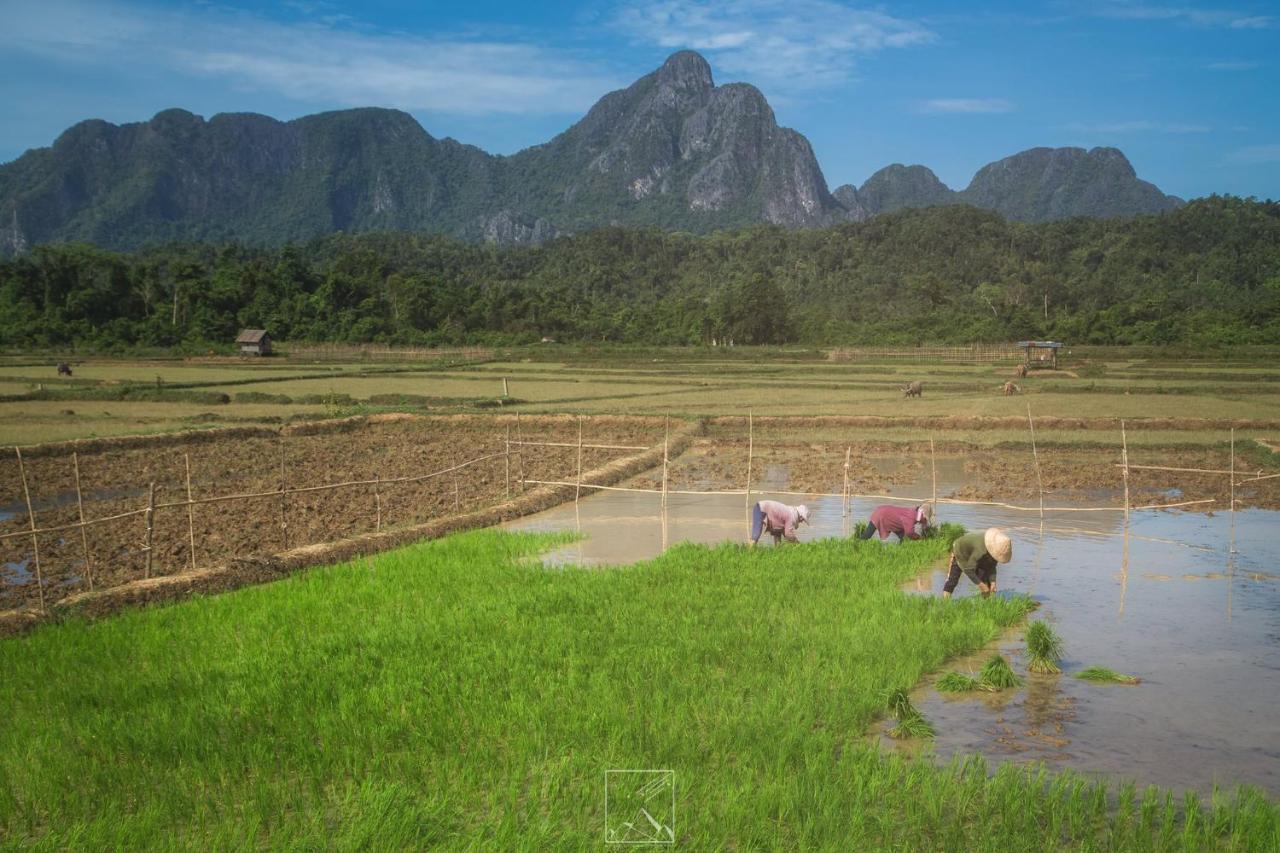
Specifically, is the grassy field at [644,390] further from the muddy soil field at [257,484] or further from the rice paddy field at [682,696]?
the rice paddy field at [682,696]

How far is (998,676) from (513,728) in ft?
9.21

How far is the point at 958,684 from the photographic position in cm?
586

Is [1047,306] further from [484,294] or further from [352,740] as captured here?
[352,740]

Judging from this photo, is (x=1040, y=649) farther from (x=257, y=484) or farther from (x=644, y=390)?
(x=644, y=390)

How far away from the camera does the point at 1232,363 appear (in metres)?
33.8

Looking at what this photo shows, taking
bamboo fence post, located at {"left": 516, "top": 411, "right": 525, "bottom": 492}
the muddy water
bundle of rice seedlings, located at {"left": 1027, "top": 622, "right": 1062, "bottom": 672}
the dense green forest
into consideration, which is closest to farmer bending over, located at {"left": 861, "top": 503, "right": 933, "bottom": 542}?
the muddy water

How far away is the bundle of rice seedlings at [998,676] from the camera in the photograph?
5848 mm

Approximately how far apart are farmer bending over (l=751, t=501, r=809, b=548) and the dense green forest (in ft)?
123

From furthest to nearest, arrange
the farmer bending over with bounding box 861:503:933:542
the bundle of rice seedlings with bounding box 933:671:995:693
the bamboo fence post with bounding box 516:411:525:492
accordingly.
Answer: the bamboo fence post with bounding box 516:411:525:492 < the farmer bending over with bounding box 861:503:933:542 < the bundle of rice seedlings with bounding box 933:671:995:693

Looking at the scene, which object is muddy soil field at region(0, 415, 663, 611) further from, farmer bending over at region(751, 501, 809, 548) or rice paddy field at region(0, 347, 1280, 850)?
farmer bending over at region(751, 501, 809, 548)

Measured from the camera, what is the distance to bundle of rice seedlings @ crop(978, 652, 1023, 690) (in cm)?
585

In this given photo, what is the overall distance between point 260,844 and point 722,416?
1750 cm

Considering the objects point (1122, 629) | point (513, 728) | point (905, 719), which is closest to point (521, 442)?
point (1122, 629)

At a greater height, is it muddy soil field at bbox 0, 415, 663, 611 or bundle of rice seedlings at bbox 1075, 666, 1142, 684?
muddy soil field at bbox 0, 415, 663, 611
